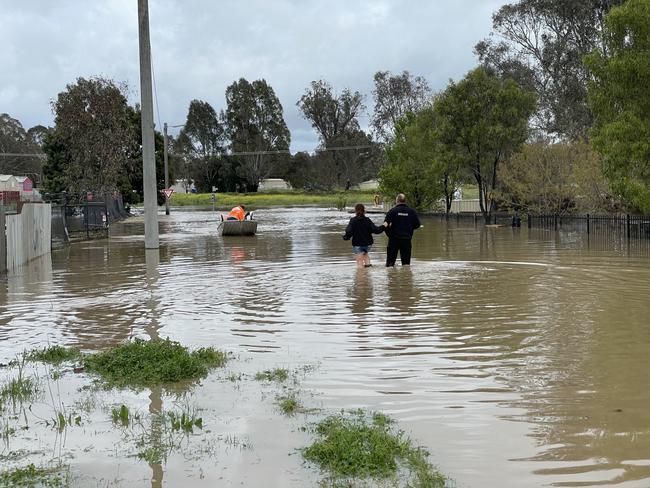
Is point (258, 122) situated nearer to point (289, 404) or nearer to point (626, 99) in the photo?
point (626, 99)

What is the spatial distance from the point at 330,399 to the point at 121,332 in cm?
442

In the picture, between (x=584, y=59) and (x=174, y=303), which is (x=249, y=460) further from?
(x=584, y=59)

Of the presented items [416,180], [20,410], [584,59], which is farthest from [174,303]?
[416,180]

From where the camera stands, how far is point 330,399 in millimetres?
6566

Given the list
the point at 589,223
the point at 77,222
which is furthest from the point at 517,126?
the point at 77,222

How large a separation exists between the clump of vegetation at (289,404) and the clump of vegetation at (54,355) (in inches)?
112

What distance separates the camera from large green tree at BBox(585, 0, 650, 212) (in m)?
21.8

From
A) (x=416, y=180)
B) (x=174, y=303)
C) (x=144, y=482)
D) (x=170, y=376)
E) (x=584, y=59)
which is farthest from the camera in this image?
(x=416, y=180)

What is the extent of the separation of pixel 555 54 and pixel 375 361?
4821 centimetres

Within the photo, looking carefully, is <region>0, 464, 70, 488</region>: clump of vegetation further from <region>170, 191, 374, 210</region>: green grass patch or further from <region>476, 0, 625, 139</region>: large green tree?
<region>170, 191, 374, 210</region>: green grass patch

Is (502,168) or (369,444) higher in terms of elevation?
(502,168)

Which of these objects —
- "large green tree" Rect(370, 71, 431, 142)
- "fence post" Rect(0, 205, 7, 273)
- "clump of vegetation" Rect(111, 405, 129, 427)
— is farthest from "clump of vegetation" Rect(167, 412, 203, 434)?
"large green tree" Rect(370, 71, 431, 142)

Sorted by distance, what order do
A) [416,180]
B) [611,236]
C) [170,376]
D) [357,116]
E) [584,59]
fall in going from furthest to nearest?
[357,116] < [416,180] < [611,236] < [584,59] < [170,376]

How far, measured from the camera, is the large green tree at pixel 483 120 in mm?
39844
